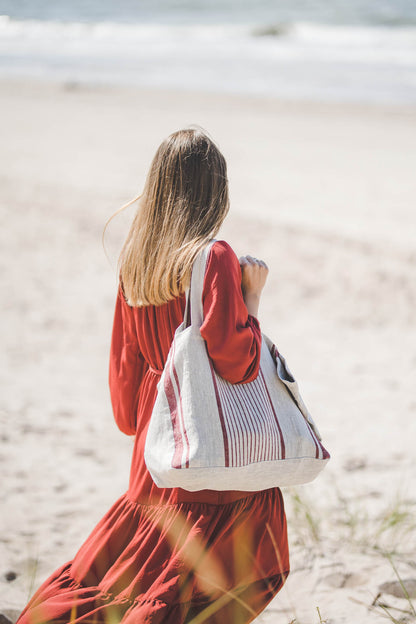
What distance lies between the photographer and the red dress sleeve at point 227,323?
64.2 inches

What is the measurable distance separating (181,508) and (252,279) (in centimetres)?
68

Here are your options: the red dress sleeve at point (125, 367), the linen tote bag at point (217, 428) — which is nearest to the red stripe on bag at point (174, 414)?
the linen tote bag at point (217, 428)

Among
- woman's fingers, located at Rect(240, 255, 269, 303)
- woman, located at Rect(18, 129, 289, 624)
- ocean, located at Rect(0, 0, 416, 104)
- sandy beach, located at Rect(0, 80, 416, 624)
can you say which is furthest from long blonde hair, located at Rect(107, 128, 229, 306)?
ocean, located at Rect(0, 0, 416, 104)

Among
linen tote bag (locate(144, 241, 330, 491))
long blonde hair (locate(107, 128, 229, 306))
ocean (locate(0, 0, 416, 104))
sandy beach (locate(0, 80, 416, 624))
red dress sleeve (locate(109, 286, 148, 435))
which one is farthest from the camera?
ocean (locate(0, 0, 416, 104))

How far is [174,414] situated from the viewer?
166 cm

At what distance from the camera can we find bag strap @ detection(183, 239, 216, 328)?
1.66 metres

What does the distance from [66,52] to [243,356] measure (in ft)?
71.3

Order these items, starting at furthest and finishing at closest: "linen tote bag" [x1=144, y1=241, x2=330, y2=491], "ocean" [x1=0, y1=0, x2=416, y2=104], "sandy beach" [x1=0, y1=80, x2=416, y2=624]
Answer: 1. "ocean" [x1=0, y1=0, x2=416, y2=104]
2. "sandy beach" [x1=0, y1=80, x2=416, y2=624]
3. "linen tote bag" [x1=144, y1=241, x2=330, y2=491]

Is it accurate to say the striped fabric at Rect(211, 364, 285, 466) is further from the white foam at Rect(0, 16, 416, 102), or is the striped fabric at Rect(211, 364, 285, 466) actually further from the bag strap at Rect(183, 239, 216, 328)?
the white foam at Rect(0, 16, 416, 102)

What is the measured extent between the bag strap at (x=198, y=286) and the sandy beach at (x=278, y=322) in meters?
0.98

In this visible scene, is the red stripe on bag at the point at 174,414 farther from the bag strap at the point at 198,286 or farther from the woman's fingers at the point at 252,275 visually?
the woman's fingers at the point at 252,275

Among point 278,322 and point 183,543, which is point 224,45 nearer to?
point 278,322

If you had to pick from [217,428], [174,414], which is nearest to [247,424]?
[217,428]

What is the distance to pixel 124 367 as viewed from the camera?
2.07 metres
